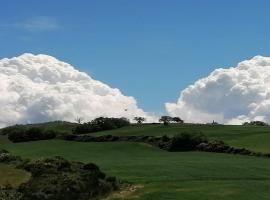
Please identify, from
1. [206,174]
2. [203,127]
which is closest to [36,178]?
[206,174]

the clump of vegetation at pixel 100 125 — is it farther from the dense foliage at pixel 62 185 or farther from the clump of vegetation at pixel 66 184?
the clump of vegetation at pixel 66 184

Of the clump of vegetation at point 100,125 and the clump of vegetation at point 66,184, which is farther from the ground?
the clump of vegetation at point 100,125

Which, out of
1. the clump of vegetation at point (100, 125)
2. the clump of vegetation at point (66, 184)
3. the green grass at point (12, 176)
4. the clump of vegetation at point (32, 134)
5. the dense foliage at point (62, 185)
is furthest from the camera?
the clump of vegetation at point (100, 125)

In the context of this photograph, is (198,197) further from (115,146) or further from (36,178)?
(115,146)

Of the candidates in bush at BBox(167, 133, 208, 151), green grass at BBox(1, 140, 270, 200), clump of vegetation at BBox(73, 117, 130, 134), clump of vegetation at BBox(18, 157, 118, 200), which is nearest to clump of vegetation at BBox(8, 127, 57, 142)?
clump of vegetation at BBox(73, 117, 130, 134)

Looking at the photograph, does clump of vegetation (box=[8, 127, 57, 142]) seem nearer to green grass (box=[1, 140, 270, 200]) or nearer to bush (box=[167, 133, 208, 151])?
bush (box=[167, 133, 208, 151])

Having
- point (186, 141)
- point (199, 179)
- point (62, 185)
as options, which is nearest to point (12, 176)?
point (62, 185)

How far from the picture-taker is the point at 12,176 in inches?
1875

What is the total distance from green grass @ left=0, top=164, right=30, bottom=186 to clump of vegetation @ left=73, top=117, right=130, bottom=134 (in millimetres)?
88355

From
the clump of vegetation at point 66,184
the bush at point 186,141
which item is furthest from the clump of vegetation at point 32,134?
the clump of vegetation at point 66,184

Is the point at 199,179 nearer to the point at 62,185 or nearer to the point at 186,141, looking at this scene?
the point at 62,185

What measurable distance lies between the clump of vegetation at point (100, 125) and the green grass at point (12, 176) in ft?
290

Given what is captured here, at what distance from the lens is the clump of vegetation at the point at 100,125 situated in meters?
142

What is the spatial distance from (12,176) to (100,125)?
321 feet
